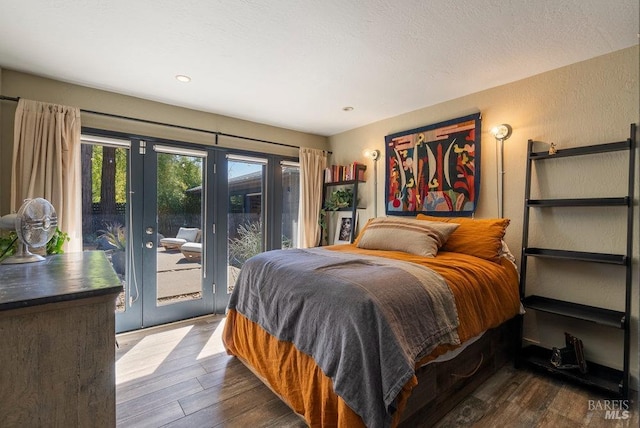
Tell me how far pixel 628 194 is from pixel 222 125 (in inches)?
144

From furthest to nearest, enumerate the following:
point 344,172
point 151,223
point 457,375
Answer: point 344,172, point 151,223, point 457,375

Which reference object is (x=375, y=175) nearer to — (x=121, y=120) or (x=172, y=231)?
(x=172, y=231)

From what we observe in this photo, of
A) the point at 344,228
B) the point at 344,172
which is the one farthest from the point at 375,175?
the point at 344,228

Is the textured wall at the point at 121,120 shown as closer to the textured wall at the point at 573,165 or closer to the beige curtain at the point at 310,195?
the beige curtain at the point at 310,195

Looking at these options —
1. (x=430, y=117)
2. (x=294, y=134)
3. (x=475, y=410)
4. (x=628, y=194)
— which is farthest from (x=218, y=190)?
(x=628, y=194)

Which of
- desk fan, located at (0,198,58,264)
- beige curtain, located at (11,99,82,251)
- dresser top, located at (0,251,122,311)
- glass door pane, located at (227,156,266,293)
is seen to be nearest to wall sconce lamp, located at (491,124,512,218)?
glass door pane, located at (227,156,266,293)

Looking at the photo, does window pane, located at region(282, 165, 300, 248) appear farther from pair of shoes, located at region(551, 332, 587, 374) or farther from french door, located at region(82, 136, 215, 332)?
pair of shoes, located at region(551, 332, 587, 374)

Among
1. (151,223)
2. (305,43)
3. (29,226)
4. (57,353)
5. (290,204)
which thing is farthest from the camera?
(290,204)

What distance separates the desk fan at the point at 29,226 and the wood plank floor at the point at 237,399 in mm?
1033

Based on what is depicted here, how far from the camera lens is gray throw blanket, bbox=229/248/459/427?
1.23 metres

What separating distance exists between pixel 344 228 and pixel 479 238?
1.86 metres

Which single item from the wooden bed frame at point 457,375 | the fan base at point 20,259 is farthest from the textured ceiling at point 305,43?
the wooden bed frame at point 457,375

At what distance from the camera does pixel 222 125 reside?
340 cm

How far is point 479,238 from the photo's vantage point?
2.29m
